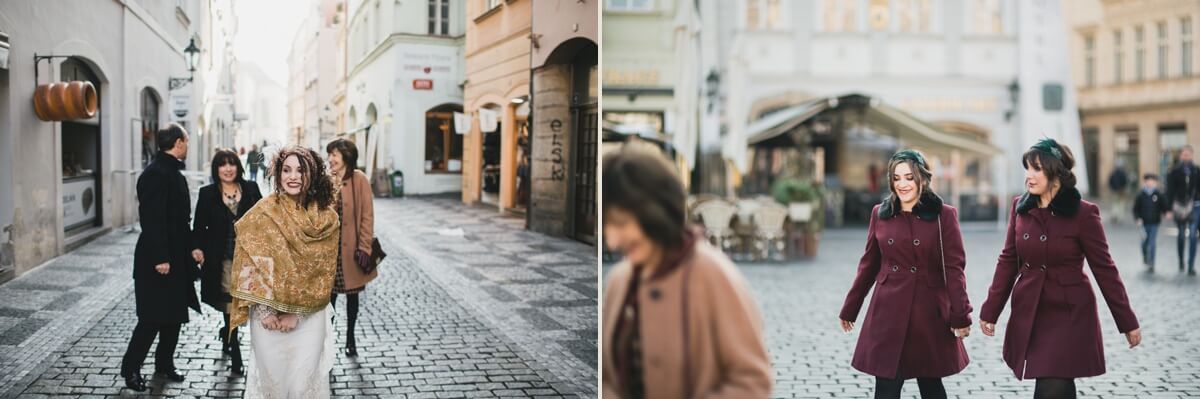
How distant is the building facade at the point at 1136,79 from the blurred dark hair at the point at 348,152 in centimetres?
1674

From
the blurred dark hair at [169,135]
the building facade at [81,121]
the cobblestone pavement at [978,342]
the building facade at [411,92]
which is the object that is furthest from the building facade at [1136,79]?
the blurred dark hair at [169,135]

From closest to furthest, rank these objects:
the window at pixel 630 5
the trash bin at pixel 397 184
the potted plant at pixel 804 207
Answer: the trash bin at pixel 397 184 → the window at pixel 630 5 → the potted plant at pixel 804 207

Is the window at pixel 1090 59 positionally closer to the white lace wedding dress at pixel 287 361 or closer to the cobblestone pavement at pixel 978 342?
the cobblestone pavement at pixel 978 342

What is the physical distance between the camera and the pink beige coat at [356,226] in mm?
4121

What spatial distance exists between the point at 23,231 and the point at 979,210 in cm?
1624

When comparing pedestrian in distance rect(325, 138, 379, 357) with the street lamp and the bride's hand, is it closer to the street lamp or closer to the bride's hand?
the bride's hand

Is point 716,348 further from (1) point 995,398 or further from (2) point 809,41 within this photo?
(2) point 809,41

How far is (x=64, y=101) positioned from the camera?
3518 mm

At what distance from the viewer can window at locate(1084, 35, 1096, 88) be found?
1891 cm

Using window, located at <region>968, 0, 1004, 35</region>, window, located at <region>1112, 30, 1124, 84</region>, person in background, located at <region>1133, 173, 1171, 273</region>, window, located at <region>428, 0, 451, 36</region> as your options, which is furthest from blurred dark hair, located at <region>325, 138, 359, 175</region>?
window, located at <region>1112, 30, 1124, 84</region>

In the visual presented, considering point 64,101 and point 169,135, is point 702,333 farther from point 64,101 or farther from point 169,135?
point 64,101

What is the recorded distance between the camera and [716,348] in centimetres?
181

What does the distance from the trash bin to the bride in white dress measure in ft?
1.24

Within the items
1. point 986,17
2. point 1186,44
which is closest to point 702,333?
point 986,17
